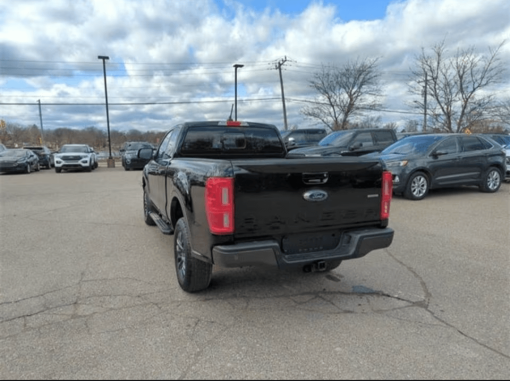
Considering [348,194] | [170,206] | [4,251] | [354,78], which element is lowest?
[4,251]

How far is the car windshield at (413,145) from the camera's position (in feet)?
31.7

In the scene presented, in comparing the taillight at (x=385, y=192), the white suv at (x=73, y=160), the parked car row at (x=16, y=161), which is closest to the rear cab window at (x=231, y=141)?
the taillight at (x=385, y=192)

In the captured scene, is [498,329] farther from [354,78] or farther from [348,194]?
[354,78]

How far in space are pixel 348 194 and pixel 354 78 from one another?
120ft

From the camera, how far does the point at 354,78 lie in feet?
121

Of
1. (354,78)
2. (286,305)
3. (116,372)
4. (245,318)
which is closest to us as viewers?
(116,372)

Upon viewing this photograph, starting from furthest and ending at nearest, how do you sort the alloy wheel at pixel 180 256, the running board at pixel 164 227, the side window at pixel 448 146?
the side window at pixel 448 146, the running board at pixel 164 227, the alloy wheel at pixel 180 256

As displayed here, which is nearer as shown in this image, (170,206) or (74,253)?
(170,206)

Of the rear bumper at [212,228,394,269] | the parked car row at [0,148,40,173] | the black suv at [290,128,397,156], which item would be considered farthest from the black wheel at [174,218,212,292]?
the parked car row at [0,148,40,173]

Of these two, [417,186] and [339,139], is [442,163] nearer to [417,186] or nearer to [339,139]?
[417,186]

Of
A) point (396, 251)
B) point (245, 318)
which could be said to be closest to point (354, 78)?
point (396, 251)

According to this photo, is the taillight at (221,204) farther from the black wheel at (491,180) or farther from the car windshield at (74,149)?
the car windshield at (74,149)

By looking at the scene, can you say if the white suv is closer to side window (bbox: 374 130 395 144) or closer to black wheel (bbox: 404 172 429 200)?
side window (bbox: 374 130 395 144)

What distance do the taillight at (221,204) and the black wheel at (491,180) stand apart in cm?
976
